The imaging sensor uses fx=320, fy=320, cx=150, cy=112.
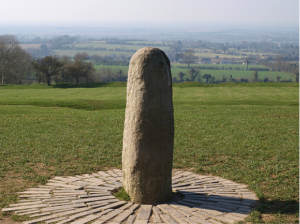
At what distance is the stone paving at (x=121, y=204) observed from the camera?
6750 mm

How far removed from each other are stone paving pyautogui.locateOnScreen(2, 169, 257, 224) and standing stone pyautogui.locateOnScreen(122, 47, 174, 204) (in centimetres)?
44

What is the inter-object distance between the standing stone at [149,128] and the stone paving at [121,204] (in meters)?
0.44

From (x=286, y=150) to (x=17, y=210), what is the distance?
1034cm

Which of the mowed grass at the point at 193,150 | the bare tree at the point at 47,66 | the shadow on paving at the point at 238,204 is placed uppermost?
the bare tree at the point at 47,66

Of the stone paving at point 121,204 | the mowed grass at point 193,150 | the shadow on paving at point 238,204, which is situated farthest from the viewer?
the mowed grass at point 193,150

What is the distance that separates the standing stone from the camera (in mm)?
7527

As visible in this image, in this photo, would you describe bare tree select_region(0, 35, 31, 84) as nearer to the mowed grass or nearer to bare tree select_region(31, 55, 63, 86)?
bare tree select_region(31, 55, 63, 86)

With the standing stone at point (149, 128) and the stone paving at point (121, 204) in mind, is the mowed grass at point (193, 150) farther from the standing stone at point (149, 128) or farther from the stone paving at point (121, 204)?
the standing stone at point (149, 128)

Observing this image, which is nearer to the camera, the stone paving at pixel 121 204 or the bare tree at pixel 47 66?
the stone paving at pixel 121 204

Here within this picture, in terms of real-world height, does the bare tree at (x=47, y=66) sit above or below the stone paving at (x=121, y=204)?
above

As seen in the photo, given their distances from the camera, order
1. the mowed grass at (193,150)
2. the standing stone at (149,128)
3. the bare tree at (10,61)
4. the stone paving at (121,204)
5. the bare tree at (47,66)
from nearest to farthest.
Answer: the stone paving at (121,204), the standing stone at (149,128), the mowed grass at (193,150), the bare tree at (47,66), the bare tree at (10,61)

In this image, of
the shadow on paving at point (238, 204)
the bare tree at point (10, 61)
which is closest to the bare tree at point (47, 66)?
the bare tree at point (10, 61)

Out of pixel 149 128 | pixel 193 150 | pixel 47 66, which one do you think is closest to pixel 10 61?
pixel 47 66

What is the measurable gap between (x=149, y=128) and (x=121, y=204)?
6.23 feet
